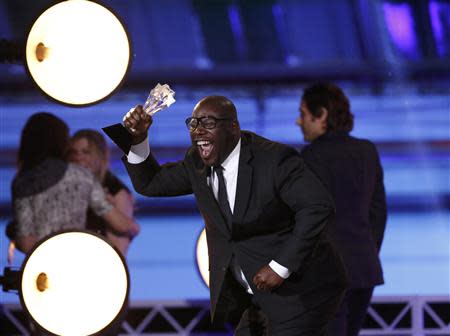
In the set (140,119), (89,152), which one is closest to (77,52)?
(140,119)

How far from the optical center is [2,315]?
4.39 meters

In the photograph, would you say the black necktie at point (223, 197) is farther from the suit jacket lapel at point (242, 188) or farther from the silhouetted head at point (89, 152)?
the silhouetted head at point (89, 152)

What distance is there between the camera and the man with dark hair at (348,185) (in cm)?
355

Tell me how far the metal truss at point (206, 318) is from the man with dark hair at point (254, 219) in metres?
1.54

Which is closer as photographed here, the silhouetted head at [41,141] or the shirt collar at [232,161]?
the shirt collar at [232,161]

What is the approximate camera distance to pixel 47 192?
376cm

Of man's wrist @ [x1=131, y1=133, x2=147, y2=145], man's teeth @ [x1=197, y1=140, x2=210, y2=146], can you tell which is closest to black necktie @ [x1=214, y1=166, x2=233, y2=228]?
man's teeth @ [x1=197, y1=140, x2=210, y2=146]

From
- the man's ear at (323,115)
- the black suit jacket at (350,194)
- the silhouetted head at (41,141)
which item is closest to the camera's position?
the black suit jacket at (350,194)

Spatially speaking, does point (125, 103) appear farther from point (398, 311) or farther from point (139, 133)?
point (139, 133)

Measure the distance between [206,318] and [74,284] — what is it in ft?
6.24

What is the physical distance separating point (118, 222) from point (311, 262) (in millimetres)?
1332

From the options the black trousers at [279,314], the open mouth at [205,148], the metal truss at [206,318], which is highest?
the open mouth at [205,148]

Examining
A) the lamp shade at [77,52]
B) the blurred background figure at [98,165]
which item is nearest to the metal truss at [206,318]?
the blurred background figure at [98,165]

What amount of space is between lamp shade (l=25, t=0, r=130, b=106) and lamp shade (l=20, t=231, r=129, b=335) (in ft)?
1.29
